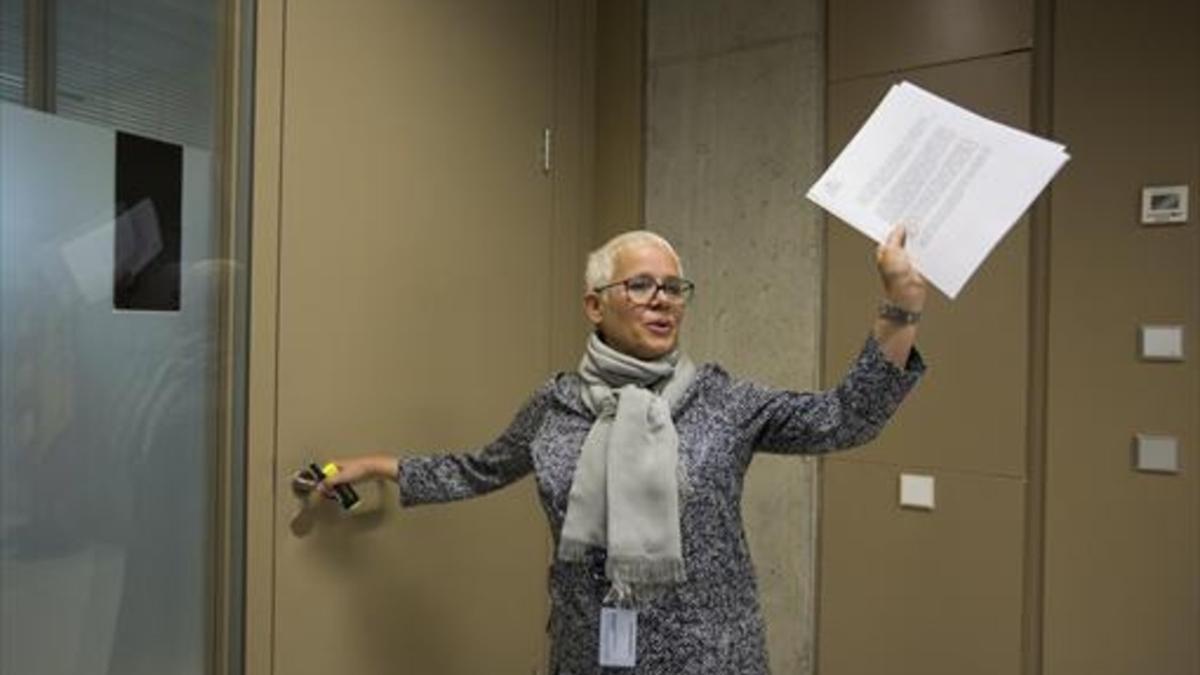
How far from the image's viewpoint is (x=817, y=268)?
2484mm

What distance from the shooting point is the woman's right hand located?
1.84 metres

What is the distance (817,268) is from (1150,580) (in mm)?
1046

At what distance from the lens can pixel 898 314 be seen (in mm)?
1424

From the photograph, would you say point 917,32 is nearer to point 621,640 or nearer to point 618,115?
point 618,115

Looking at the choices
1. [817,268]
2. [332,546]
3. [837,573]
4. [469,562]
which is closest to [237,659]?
[332,546]

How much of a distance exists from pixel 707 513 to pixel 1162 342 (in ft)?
3.78

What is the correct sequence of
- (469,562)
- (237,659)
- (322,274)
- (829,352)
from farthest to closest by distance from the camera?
1. (829,352)
2. (469,562)
3. (322,274)
4. (237,659)

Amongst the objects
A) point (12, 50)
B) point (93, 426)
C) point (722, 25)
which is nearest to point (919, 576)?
point (722, 25)

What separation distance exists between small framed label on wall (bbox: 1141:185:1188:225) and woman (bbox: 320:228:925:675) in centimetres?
96

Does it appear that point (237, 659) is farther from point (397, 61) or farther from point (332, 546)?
point (397, 61)

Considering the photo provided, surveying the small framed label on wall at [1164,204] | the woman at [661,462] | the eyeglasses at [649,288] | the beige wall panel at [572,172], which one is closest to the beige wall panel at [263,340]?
the woman at [661,462]

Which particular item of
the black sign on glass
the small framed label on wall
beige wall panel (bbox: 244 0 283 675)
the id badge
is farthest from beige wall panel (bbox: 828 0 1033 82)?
the black sign on glass

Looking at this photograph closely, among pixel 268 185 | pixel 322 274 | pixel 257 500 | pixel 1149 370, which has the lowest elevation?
pixel 257 500

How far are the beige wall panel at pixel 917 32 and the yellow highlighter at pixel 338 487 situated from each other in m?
1.61
